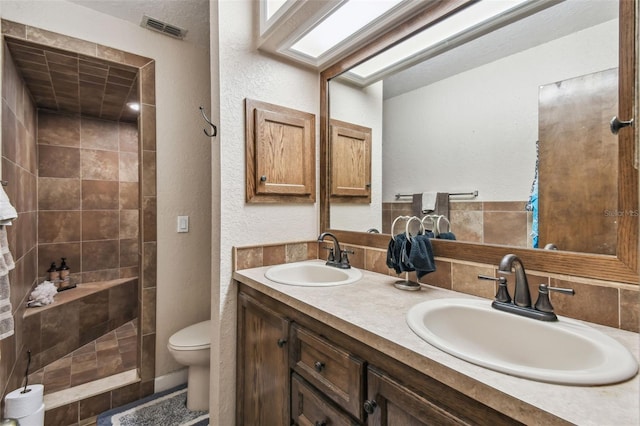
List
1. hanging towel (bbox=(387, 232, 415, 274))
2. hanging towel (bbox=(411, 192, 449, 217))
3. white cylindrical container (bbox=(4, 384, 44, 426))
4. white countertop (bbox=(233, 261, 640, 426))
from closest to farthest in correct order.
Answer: white countertop (bbox=(233, 261, 640, 426)) < hanging towel (bbox=(387, 232, 415, 274)) < hanging towel (bbox=(411, 192, 449, 217)) < white cylindrical container (bbox=(4, 384, 44, 426))

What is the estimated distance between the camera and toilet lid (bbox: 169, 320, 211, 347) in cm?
176

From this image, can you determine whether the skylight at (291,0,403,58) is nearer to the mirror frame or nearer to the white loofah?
the mirror frame

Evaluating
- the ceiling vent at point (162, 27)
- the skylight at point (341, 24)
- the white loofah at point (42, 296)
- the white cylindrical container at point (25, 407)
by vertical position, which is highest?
the ceiling vent at point (162, 27)

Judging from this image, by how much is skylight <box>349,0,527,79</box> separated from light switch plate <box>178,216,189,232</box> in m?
1.54

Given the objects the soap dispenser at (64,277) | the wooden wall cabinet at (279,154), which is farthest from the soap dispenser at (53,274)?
the wooden wall cabinet at (279,154)

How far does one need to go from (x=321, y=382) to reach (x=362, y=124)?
1325 mm

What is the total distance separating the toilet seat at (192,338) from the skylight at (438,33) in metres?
1.85

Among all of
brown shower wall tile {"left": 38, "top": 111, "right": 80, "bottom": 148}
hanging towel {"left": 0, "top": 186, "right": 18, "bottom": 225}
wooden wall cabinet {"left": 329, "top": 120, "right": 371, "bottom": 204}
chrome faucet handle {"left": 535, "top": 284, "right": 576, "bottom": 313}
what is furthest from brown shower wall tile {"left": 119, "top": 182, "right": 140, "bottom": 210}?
chrome faucet handle {"left": 535, "top": 284, "right": 576, "bottom": 313}

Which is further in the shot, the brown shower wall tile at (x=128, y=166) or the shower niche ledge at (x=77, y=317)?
the brown shower wall tile at (x=128, y=166)

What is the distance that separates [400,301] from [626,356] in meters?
0.55

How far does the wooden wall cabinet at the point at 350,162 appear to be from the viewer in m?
1.67

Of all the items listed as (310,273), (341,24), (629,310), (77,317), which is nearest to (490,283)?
(629,310)

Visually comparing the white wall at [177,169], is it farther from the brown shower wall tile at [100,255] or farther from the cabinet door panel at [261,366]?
the brown shower wall tile at [100,255]

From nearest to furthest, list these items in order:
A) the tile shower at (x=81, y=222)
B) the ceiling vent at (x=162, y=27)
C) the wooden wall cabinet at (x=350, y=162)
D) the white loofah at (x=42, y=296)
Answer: the wooden wall cabinet at (x=350, y=162), the tile shower at (x=81, y=222), the ceiling vent at (x=162, y=27), the white loofah at (x=42, y=296)
